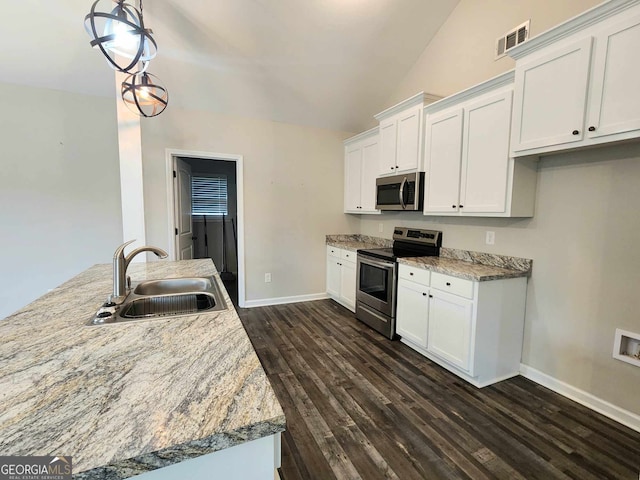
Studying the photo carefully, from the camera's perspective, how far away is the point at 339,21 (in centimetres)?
298

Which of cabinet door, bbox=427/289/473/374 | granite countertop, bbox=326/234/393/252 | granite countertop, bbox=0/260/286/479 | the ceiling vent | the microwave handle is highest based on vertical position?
the ceiling vent

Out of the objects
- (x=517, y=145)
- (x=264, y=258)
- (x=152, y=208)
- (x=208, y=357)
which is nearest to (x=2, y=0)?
(x=152, y=208)

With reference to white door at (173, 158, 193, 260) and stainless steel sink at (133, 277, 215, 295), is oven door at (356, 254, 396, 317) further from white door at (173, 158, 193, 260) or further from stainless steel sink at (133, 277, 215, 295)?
white door at (173, 158, 193, 260)

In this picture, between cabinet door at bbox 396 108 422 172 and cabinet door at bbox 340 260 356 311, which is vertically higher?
cabinet door at bbox 396 108 422 172

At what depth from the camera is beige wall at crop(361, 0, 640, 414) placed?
1.90 metres

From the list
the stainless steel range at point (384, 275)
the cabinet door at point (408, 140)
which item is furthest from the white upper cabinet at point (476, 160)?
the stainless steel range at point (384, 275)

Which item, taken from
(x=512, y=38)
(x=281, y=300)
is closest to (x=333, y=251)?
(x=281, y=300)

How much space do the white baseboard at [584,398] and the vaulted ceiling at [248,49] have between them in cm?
354

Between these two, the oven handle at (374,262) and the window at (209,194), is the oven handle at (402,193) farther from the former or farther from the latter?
the window at (209,194)

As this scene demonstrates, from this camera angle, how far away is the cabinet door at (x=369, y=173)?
12.7 ft

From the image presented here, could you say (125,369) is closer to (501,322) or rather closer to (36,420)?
(36,420)

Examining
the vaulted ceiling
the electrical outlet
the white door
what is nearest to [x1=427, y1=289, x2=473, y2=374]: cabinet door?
the electrical outlet

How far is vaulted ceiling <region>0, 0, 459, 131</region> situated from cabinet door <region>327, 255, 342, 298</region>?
2.22 m

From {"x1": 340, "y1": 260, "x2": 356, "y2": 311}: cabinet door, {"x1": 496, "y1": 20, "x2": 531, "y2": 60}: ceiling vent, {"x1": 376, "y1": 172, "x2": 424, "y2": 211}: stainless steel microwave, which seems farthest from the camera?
{"x1": 340, "y1": 260, "x2": 356, "y2": 311}: cabinet door
